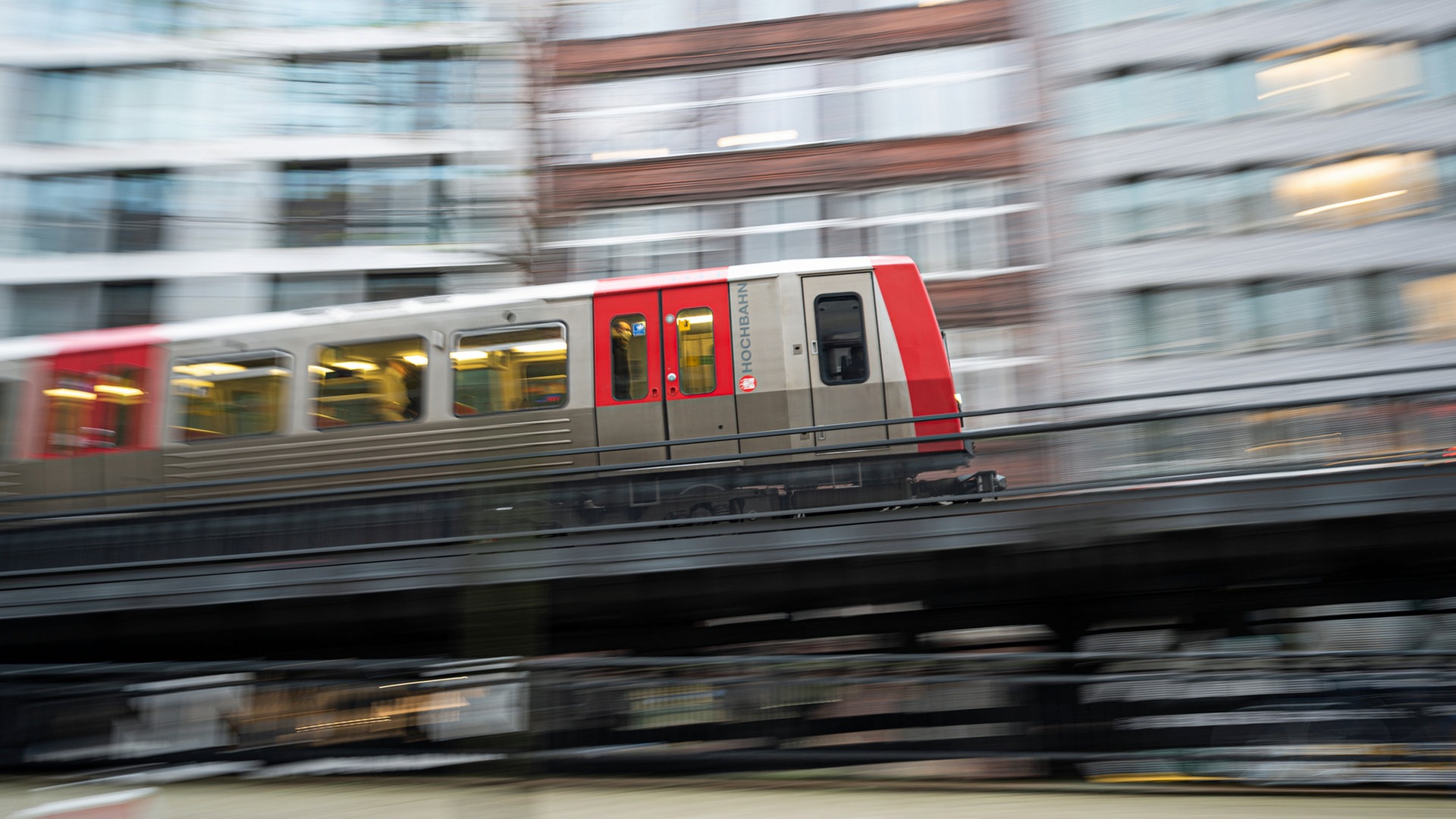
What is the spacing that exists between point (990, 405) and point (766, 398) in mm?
8241

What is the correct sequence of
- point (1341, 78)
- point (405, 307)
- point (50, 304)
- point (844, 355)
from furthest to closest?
point (50, 304) < point (1341, 78) < point (405, 307) < point (844, 355)

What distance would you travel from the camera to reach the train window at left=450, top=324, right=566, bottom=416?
9336 millimetres

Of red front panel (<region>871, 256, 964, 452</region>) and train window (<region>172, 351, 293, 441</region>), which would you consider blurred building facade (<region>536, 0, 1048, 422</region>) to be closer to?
red front panel (<region>871, 256, 964, 452</region>)

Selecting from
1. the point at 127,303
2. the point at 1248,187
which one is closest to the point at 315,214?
the point at 127,303

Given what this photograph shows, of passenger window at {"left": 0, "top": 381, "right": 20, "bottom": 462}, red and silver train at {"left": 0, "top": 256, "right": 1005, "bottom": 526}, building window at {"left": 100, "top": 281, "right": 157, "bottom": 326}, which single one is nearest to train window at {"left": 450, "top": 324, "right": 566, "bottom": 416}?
red and silver train at {"left": 0, "top": 256, "right": 1005, "bottom": 526}

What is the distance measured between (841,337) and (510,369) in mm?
3383

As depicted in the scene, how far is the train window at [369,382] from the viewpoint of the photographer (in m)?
9.59

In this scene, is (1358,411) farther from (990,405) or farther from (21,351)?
(21,351)

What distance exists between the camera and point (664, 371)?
9.07 meters

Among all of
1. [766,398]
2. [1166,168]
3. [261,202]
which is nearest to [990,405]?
[1166,168]

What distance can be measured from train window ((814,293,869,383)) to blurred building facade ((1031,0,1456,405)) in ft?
27.2

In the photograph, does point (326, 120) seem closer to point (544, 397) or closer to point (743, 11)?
point (544, 397)

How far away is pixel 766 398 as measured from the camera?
884cm

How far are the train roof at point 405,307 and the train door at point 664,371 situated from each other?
0.19 meters
